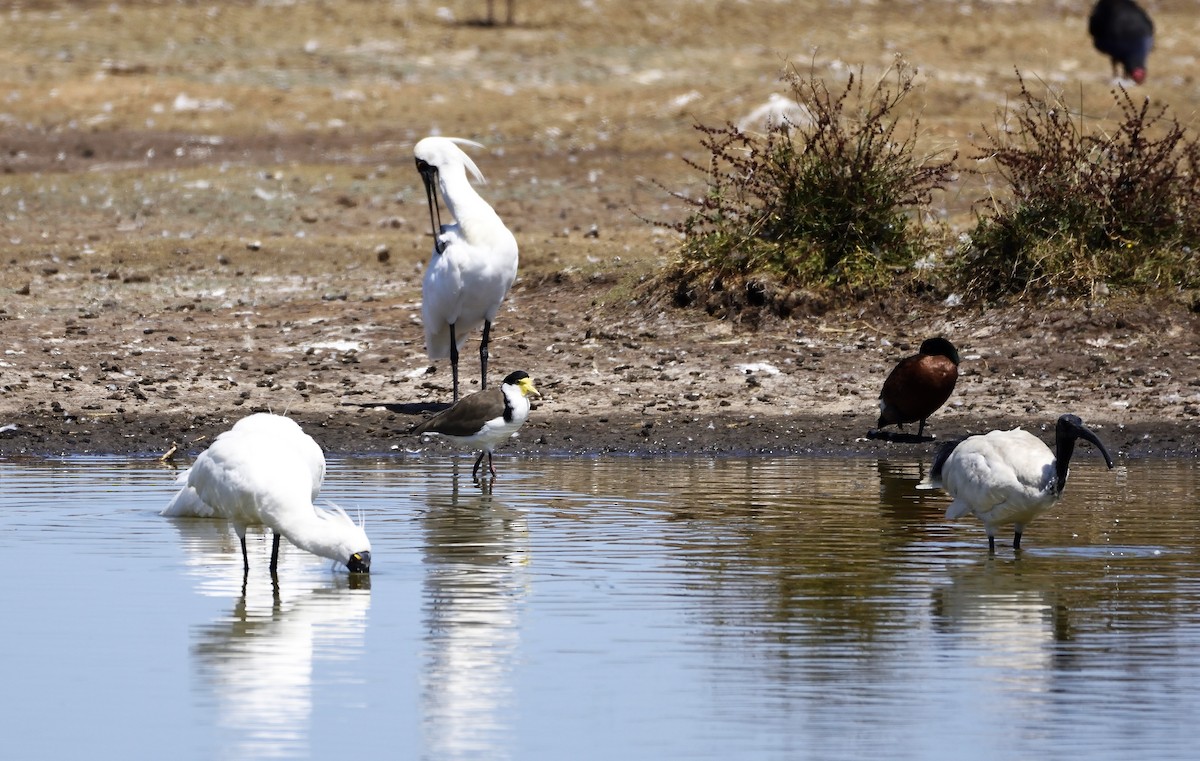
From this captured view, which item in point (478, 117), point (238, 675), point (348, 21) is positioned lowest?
point (238, 675)

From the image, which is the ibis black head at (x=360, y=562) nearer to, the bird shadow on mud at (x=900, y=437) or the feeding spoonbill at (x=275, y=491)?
the feeding spoonbill at (x=275, y=491)

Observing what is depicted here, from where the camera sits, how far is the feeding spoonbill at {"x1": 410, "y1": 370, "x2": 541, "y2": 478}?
40.8ft

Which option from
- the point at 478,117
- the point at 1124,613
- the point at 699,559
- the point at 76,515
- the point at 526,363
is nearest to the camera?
the point at 1124,613

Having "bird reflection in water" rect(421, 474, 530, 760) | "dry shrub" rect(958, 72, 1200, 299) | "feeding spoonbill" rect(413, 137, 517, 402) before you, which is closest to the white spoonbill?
"bird reflection in water" rect(421, 474, 530, 760)

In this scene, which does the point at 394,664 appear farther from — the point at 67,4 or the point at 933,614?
the point at 67,4

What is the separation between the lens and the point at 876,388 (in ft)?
49.6

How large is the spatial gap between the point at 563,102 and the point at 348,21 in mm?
8383

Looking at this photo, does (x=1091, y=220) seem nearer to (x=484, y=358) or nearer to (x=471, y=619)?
(x=484, y=358)

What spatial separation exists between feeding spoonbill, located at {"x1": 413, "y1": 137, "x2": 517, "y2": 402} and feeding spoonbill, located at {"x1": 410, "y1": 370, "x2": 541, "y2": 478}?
2.00 m

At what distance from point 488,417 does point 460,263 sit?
95.1 inches

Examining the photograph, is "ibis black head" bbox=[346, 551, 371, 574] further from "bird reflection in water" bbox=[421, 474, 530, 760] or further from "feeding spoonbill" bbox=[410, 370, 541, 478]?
"feeding spoonbill" bbox=[410, 370, 541, 478]

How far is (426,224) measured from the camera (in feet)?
72.6

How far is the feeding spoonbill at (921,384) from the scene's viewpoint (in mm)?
13336

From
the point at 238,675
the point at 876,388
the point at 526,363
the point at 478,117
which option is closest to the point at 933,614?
the point at 238,675
